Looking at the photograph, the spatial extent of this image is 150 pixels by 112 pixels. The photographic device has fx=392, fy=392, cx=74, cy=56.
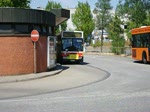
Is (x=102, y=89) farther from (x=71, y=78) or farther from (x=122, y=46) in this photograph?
(x=122, y=46)

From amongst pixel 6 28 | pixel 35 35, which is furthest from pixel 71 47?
pixel 6 28

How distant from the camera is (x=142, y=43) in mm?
31172

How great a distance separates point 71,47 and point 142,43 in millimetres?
5816

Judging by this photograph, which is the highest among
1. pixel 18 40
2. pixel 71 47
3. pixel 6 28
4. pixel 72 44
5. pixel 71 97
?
pixel 6 28

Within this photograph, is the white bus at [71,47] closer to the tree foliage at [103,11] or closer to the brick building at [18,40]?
the brick building at [18,40]

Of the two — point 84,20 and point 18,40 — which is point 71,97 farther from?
point 84,20

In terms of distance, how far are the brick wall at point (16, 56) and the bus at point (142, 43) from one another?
451 inches

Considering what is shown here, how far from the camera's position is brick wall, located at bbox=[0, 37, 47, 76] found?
20469 mm

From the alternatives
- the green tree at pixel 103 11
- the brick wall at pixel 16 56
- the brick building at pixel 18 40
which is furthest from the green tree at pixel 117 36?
the green tree at pixel 103 11

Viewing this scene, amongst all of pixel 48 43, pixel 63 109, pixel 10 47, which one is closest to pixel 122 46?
pixel 48 43

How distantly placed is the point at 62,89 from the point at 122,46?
3600cm

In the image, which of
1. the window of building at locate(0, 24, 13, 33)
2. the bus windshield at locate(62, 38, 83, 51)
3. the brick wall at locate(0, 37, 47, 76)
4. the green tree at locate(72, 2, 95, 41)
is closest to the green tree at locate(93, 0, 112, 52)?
the green tree at locate(72, 2, 95, 41)

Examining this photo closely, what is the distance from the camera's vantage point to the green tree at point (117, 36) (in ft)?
169

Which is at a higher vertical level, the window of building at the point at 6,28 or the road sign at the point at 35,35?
the window of building at the point at 6,28
